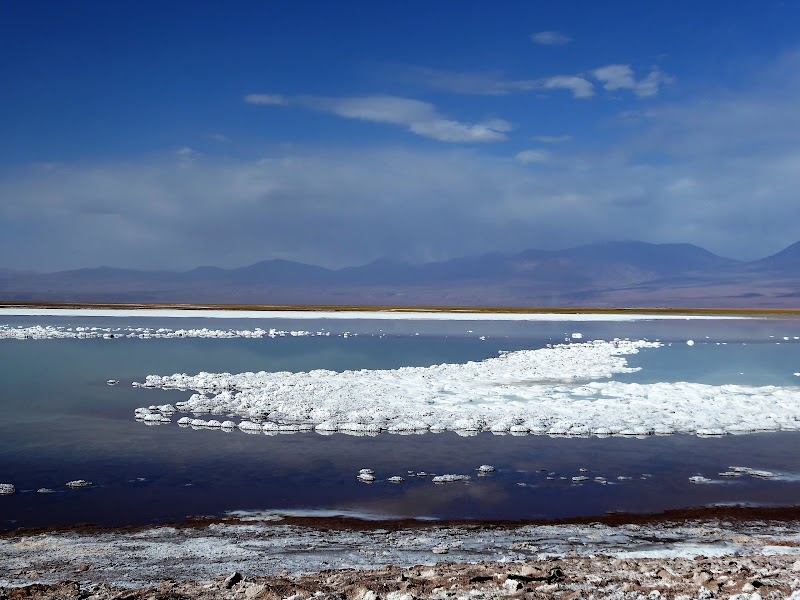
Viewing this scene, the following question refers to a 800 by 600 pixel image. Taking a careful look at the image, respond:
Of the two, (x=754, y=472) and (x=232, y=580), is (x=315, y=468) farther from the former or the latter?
(x=754, y=472)

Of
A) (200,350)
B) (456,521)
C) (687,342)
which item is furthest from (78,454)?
(687,342)

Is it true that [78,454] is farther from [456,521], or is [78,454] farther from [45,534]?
[456,521]

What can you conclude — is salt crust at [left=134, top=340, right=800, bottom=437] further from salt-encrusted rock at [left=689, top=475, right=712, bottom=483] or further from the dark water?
salt-encrusted rock at [left=689, top=475, right=712, bottom=483]

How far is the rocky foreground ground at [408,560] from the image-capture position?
206 inches

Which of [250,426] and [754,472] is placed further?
[250,426]

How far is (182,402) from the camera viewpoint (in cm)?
1514

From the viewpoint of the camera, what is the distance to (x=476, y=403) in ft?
49.5

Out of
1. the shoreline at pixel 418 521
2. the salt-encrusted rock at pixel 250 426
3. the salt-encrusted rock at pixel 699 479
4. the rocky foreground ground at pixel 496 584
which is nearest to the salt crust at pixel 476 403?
the salt-encrusted rock at pixel 250 426

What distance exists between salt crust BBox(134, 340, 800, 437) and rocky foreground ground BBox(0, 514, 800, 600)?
5.09 meters

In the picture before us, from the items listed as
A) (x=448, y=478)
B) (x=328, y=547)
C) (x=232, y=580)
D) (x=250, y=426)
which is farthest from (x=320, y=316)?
(x=232, y=580)

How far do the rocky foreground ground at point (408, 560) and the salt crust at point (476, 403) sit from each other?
16.7 feet

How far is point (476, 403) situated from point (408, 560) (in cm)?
904

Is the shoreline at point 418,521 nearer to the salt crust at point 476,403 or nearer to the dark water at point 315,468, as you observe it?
the dark water at point 315,468

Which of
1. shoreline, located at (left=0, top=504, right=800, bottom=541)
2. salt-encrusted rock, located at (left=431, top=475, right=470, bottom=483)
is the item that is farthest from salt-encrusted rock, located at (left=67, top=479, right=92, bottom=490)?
salt-encrusted rock, located at (left=431, top=475, right=470, bottom=483)
